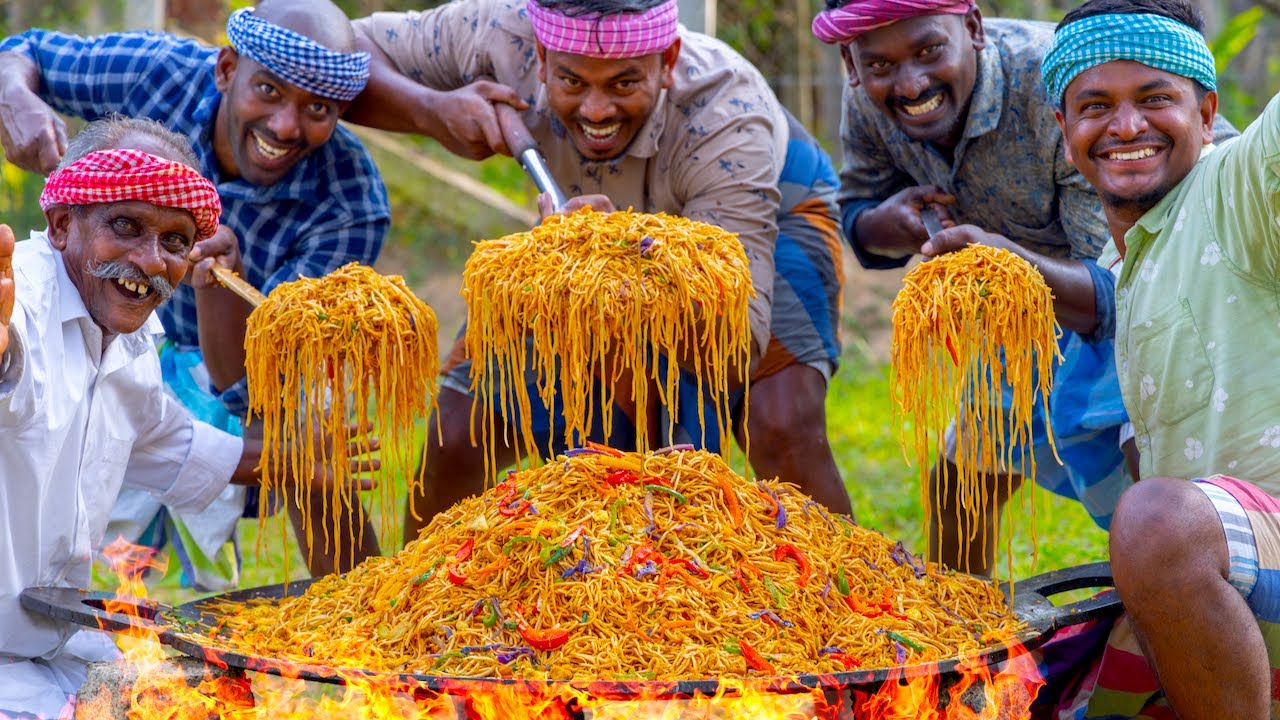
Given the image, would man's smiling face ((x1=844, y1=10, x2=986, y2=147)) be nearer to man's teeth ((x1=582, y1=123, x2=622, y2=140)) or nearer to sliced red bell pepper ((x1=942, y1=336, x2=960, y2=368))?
man's teeth ((x1=582, y1=123, x2=622, y2=140))

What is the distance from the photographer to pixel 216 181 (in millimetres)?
5184

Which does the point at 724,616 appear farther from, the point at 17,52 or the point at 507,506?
the point at 17,52

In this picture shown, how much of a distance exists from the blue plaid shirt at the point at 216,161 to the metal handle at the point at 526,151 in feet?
2.59

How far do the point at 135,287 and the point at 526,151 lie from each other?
1404 millimetres

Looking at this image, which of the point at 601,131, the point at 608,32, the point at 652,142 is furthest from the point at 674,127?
the point at 608,32

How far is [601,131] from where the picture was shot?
458cm

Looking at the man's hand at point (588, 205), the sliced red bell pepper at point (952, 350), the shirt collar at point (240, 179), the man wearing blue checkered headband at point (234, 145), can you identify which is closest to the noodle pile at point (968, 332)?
the sliced red bell pepper at point (952, 350)

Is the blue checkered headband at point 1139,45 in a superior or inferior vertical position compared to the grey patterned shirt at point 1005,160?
superior

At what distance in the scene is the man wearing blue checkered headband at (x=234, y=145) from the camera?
4812 millimetres

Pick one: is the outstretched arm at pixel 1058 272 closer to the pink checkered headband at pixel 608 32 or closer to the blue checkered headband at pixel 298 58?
the pink checkered headband at pixel 608 32

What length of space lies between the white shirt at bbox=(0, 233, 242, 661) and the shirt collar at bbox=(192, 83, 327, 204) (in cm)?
109

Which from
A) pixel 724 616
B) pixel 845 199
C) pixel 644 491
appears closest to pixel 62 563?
pixel 644 491

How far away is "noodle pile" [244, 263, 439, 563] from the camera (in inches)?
151

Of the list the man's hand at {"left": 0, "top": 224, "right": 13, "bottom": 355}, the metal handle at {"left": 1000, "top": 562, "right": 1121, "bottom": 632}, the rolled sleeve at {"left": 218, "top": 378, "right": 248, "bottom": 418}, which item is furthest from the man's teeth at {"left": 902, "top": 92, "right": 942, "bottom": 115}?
the man's hand at {"left": 0, "top": 224, "right": 13, "bottom": 355}
